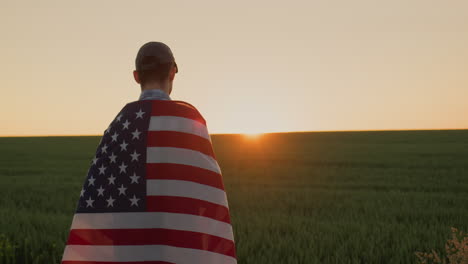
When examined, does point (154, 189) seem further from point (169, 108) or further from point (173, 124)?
point (169, 108)

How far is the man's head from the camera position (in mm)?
3340

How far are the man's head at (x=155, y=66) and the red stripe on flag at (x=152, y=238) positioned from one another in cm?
100

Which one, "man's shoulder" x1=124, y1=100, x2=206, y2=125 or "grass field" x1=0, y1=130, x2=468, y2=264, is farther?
"grass field" x1=0, y1=130, x2=468, y2=264

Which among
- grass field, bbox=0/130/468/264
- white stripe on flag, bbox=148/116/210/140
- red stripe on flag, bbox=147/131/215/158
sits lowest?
grass field, bbox=0/130/468/264

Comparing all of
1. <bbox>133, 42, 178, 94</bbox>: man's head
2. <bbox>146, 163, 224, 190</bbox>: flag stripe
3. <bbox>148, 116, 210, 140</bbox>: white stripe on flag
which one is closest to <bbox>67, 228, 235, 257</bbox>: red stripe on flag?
<bbox>146, 163, 224, 190</bbox>: flag stripe

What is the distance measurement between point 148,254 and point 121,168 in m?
0.62

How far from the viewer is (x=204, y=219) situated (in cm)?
339

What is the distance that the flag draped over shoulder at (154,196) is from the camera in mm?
3303

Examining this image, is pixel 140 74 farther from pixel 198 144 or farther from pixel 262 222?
pixel 262 222

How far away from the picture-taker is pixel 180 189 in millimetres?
3340

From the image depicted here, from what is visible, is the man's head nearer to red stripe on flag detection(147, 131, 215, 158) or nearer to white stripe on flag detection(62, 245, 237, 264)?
red stripe on flag detection(147, 131, 215, 158)

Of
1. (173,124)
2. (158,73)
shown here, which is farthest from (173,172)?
(158,73)

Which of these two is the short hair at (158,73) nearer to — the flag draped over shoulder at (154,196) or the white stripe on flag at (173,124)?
the flag draped over shoulder at (154,196)

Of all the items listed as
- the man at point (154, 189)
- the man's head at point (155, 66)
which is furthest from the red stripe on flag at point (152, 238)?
the man's head at point (155, 66)
